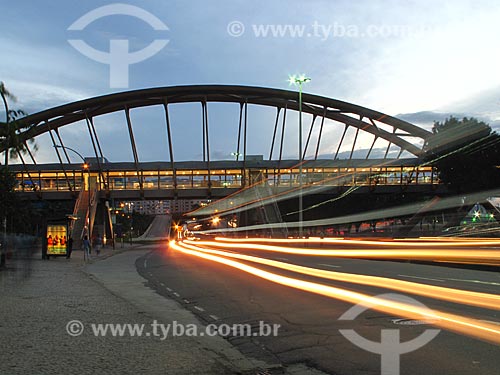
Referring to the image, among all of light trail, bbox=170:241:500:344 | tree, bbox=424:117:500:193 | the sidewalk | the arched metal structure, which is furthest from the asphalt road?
the arched metal structure

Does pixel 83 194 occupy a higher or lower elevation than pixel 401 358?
higher

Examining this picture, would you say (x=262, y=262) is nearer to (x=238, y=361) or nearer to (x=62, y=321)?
(x=62, y=321)

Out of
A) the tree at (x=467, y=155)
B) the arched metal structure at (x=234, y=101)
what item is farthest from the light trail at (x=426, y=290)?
the arched metal structure at (x=234, y=101)

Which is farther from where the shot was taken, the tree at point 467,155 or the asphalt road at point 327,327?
the tree at point 467,155

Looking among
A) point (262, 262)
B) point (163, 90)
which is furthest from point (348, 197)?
point (262, 262)

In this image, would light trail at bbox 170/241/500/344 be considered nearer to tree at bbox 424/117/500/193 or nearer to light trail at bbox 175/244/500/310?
light trail at bbox 175/244/500/310

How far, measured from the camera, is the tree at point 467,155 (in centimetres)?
5856

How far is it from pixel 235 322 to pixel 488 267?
14.8 meters

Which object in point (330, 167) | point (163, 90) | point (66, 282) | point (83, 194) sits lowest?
point (66, 282)

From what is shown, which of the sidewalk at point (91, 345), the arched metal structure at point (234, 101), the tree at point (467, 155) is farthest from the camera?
the arched metal structure at point (234, 101)

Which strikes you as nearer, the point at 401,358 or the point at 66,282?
the point at 401,358

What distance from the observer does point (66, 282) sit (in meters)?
20.7

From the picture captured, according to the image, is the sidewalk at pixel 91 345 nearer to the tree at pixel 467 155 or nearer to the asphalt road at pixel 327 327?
the asphalt road at pixel 327 327

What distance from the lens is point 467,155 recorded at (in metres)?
59.8
